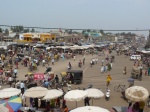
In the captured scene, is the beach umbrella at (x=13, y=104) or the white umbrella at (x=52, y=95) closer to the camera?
the beach umbrella at (x=13, y=104)

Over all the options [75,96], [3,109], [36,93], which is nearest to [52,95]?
[36,93]

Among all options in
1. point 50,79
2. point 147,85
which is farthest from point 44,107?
point 147,85

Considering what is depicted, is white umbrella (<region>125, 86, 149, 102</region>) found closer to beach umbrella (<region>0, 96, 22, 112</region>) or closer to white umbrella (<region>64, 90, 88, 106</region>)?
white umbrella (<region>64, 90, 88, 106</region>)

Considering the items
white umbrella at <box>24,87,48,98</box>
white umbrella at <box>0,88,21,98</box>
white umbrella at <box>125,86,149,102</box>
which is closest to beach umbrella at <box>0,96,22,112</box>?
white umbrella at <box>24,87,48,98</box>

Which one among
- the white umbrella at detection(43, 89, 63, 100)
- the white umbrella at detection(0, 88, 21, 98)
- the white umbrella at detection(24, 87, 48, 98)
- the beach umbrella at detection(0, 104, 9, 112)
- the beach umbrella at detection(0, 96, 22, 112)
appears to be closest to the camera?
the beach umbrella at detection(0, 104, 9, 112)

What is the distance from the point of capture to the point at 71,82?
21.9m

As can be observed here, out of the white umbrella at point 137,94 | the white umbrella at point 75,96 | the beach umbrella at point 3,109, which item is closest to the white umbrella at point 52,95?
the white umbrella at point 75,96

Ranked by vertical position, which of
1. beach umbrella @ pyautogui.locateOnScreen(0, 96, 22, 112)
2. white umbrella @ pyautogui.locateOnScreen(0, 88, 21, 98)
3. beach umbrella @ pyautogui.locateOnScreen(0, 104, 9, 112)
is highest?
beach umbrella @ pyautogui.locateOnScreen(0, 104, 9, 112)

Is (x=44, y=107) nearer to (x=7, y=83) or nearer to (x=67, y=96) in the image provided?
(x=67, y=96)

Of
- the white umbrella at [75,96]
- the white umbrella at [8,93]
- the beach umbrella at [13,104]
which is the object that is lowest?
the white umbrella at [8,93]

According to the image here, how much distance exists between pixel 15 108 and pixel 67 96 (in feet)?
9.56

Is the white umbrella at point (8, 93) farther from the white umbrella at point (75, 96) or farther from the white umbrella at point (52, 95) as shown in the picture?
the white umbrella at point (75, 96)

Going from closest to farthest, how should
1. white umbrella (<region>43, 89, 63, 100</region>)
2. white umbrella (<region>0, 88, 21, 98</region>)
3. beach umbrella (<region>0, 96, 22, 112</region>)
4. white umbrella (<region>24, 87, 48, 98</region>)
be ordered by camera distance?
beach umbrella (<region>0, 96, 22, 112</region>) < white umbrella (<region>24, 87, 48, 98</region>) < white umbrella (<region>43, 89, 63, 100</region>) < white umbrella (<region>0, 88, 21, 98</region>)

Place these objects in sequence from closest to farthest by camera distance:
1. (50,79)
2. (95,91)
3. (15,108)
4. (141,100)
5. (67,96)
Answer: (15,108) → (141,100) → (67,96) → (95,91) → (50,79)
